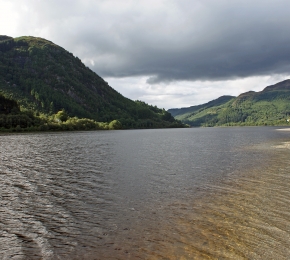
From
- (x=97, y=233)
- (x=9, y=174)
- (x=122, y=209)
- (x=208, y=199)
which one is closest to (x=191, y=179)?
(x=208, y=199)

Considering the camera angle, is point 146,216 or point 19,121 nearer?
point 146,216

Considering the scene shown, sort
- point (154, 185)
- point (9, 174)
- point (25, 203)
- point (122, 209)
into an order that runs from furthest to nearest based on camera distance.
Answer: point (9, 174), point (154, 185), point (25, 203), point (122, 209)

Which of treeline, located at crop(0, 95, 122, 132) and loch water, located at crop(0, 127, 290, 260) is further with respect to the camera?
treeline, located at crop(0, 95, 122, 132)

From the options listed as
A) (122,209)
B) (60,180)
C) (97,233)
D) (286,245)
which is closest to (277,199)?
(286,245)

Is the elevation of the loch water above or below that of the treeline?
below

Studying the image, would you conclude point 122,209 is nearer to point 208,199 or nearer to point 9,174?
point 208,199

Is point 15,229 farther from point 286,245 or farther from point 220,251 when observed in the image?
point 286,245

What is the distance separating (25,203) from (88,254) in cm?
1059

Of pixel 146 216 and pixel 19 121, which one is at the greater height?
pixel 19 121

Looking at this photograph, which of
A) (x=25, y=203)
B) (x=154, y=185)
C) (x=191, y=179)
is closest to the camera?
(x=25, y=203)

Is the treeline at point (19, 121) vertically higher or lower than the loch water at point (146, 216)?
higher

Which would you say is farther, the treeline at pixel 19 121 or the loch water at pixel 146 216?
the treeline at pixel 19 121

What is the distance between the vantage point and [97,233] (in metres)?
14.8

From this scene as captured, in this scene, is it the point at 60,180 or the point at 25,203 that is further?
the point at 60,180
